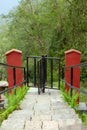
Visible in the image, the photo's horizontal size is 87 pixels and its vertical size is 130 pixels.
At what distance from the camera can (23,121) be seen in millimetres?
4742

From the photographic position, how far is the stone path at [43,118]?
437 centimetres

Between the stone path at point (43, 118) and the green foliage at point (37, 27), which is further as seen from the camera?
the green foliage at point (37, 27)

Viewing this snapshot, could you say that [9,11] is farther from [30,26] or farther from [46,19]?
[46,19]

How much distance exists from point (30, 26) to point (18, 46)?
1.95m

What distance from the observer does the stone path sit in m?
4.37

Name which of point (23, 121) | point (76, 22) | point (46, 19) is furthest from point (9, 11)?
point (23, 121)

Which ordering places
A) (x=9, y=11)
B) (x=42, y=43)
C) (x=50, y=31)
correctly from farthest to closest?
1. (x=9, y=11)
2. (x=42, y=43)
3. (x=50, y=31)

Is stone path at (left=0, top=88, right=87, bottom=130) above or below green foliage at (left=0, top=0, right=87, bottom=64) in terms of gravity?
below

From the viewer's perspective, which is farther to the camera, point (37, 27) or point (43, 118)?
point (37, 27)

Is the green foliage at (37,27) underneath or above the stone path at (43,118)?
above

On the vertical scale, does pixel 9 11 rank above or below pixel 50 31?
above

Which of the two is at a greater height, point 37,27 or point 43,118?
point 37,27

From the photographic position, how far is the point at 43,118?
497 centimetres

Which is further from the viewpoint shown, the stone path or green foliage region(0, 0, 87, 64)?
green foliage region(0, 0, 87, 64)
